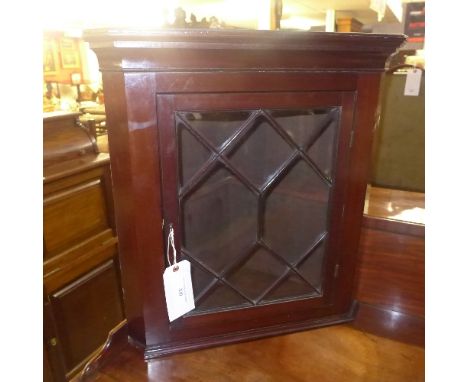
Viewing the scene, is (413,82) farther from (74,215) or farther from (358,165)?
(74,215)

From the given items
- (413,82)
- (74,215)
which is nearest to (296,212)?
(413,82)

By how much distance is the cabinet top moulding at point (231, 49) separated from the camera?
0.55 metres

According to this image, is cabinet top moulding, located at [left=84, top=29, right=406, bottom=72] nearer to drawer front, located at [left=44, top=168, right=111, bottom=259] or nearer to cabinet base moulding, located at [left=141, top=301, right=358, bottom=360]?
cabinet base moulding, located at [left=141, top=301, right=358, bottom=360]

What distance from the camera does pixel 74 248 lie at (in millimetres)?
1539

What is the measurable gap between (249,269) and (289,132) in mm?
305

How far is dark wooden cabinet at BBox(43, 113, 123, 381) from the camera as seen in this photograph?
143 centimetres

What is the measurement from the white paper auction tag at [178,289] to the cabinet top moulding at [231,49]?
37cm

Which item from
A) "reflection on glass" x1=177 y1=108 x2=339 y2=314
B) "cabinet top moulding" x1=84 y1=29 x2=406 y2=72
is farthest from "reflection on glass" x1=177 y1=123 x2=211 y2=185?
"cabinet top moulding" x1=84 y1=29 x2=406 y2=72

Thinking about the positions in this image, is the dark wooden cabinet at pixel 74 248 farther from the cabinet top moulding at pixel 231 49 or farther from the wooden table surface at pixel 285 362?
the cabinet top moulding at pixel 231 49

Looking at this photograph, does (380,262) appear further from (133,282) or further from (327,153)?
(133,282)

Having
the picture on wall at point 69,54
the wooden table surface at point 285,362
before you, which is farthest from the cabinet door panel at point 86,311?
the picture on wall at point 69,54

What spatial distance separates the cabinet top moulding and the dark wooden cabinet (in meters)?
0.97
